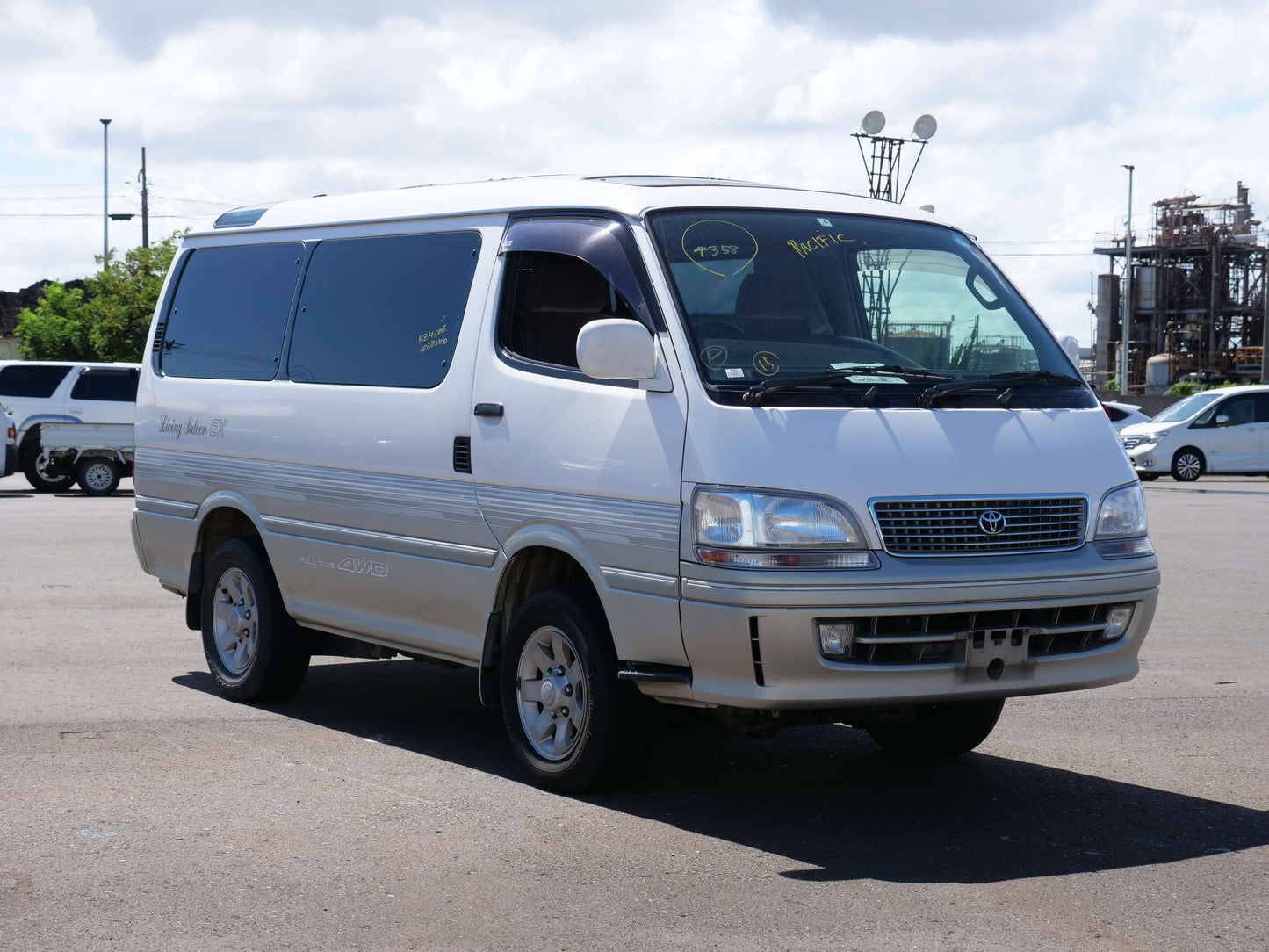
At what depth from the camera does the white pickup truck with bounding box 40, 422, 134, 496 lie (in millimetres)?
24828

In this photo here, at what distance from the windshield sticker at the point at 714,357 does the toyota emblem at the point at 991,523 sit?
3.44 feet

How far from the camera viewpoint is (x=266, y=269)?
8.23 metres

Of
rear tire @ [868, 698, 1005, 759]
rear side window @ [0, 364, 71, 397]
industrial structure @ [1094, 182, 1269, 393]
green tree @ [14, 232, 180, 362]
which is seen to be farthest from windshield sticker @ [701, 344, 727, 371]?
industrial structure @ [1094, 182, 1269, 393]

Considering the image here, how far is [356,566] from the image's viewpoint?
7.25 metres

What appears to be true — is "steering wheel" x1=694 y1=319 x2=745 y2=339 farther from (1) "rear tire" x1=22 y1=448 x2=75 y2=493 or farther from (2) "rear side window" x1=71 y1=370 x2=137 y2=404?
(2) "rear side window" x1=71 y1=370 x2=137 y2=404

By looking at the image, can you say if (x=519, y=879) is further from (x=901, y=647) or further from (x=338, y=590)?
(x=338, y=590)

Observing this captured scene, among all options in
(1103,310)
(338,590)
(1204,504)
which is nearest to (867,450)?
(338,590)

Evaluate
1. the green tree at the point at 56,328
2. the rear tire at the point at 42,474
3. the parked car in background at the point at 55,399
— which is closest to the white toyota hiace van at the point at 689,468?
the rear tire at the point at 42,474

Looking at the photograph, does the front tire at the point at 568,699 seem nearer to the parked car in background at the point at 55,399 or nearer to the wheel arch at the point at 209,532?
the wheel arch at the point at 209,532

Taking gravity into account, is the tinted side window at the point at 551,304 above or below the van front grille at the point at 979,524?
above

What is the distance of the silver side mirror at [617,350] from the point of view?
5621 mm

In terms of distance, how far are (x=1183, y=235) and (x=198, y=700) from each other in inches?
3472

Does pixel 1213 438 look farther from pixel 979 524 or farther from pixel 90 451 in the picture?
pixel 979 524

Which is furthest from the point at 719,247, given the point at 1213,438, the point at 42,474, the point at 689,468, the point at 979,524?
the point at 1213,438
